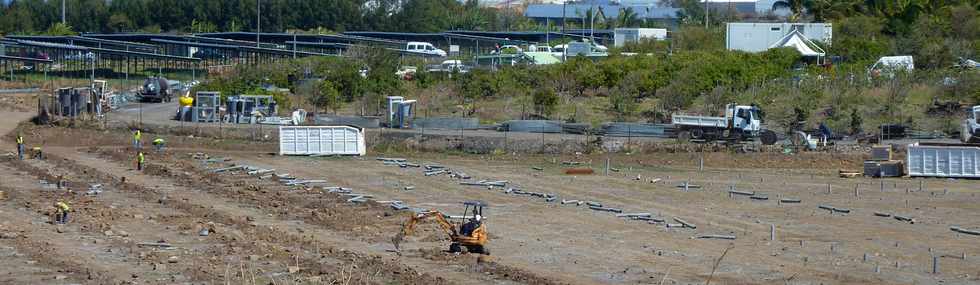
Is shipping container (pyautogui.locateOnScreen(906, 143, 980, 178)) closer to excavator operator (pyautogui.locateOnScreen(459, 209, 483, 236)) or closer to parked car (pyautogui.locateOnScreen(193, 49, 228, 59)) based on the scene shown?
excavator operator (pyautogui.locateOnScreen(459, 209, 483, 236))

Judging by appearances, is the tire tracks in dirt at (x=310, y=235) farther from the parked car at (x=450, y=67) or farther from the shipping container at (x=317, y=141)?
the parked car at (x=450, y=67)

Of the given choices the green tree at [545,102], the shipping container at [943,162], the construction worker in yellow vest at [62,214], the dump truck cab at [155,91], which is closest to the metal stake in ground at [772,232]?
the shipping container at [943,162]

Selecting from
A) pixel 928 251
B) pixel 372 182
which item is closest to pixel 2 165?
pixel 372 182

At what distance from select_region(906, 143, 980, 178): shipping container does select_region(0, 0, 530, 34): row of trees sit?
227ft

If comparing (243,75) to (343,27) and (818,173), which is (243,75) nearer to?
(818,173)

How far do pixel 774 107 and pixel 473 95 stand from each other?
11.1m

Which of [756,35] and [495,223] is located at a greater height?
[756,35]

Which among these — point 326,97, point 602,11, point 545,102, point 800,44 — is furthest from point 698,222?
point 602,11

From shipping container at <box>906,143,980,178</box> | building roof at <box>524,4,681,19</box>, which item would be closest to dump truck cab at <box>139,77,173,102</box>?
→ shipping container at <box>906,143,980,178</box>

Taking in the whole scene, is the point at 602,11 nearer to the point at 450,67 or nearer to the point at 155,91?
the point at 450,67

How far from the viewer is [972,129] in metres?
38.1

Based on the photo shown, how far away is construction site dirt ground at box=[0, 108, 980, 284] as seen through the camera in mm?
19953

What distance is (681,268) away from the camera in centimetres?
2048

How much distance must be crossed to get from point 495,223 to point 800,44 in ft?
141
